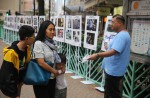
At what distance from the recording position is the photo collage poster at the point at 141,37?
4.77 m

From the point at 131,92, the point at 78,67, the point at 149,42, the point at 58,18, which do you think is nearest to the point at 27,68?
the point at 149,42

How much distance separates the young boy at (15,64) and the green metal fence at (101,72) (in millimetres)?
2819

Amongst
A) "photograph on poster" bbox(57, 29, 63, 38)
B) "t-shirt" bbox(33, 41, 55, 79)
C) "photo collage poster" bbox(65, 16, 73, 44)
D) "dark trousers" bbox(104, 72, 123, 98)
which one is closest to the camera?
"t-shirt" bbox(33, 41, 55, 79)

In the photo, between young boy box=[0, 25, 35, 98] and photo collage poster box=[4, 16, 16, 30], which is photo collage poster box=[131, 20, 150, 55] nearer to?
young boy box=[0, 25, 35, 98]

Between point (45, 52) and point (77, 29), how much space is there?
15.2 feet

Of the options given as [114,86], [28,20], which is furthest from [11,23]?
[114,86]

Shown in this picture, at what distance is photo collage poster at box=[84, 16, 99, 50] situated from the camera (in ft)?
21.6

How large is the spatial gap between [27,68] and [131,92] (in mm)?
3051

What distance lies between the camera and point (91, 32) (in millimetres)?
6777

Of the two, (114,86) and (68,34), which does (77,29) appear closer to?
(68,34)

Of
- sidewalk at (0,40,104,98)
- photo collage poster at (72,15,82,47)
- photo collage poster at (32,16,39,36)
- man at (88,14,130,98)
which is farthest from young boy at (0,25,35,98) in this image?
photo collage poster at (32,16,39,36)

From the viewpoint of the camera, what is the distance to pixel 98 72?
717 centimetres

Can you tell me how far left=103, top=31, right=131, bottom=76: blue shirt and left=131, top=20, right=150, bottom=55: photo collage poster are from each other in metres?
1.04

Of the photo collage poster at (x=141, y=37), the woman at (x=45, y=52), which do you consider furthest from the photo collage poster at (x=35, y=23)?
the woman at (x=45, y=52)
